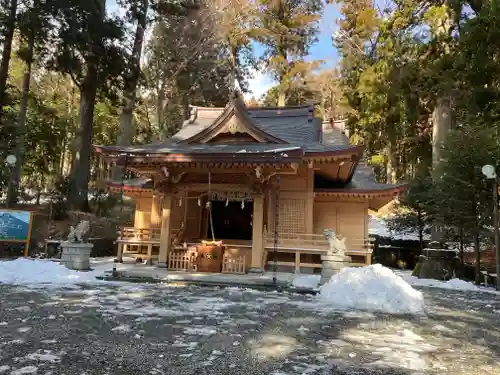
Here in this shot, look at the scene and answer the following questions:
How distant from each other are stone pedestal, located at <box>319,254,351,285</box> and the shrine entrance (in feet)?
15.8

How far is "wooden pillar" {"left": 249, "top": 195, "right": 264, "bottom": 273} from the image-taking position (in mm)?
11250

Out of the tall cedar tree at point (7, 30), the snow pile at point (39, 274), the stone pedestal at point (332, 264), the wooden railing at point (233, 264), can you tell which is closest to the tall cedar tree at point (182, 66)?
the tall cedar tree at point (7, 30)

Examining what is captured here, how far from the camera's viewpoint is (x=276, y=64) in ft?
97.9

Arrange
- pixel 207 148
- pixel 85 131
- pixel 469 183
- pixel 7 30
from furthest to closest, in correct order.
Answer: pixel 85 131, pixel 7 30, pixel 207 148, pixel 469 183

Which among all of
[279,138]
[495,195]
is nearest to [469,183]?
[495,195]

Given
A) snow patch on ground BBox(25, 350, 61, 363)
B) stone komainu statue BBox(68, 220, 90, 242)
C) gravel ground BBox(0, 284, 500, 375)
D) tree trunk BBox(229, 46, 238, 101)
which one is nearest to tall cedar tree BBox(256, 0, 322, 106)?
tree trunk BBox(229, 46, 238, 101)

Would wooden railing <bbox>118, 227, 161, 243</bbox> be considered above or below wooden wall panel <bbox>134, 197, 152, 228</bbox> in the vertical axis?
below

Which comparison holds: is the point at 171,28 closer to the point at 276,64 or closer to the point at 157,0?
the point at 157,0

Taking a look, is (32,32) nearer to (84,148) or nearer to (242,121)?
(84,148)

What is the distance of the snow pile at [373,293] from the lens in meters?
6.96

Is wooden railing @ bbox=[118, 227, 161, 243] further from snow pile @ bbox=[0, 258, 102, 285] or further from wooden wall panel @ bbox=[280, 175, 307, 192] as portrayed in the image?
wooden wall panel @ bbox=[280, 175, 307, 192]

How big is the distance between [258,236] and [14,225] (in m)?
7.66

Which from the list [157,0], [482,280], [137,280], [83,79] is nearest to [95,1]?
[83,79]

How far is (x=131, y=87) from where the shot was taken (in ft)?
65.2
